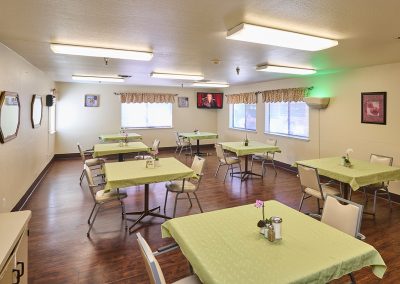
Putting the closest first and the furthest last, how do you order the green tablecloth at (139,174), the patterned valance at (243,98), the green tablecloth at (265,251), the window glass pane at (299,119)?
the green tablecloth at (265,251) < the green tablecloth at (139,174) < the window glass pane at (299,119) < the patterned valance at (243,98)

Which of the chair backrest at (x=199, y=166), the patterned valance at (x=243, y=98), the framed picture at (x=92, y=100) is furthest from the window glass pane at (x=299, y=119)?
the framed picture at (x=92, y=100)

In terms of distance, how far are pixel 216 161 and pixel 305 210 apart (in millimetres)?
3695

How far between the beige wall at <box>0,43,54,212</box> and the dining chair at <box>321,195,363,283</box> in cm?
349

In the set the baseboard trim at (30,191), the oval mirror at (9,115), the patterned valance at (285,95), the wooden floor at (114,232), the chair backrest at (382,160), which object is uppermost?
the patterned valance at (285,95)

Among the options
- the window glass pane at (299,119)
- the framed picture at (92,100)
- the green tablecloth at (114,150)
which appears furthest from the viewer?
the framed picture at (92,100)

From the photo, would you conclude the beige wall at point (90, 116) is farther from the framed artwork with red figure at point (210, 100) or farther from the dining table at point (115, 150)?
the dining table at point (115, 150)

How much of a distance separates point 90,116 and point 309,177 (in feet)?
22.0

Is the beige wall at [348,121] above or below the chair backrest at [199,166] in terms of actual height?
above

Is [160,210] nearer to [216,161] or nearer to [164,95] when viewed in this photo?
[216,161]

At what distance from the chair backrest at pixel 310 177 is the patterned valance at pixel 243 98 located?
432cm

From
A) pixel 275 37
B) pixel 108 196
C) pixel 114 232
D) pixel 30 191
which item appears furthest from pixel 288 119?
pixel 30 191

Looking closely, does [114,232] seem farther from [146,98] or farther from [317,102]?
[146,98]

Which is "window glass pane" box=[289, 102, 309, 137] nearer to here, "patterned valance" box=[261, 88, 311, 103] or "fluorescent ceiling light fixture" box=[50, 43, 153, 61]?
"patterned valance" box=[261, 88, 311, 103]

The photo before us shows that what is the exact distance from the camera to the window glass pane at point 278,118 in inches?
260
